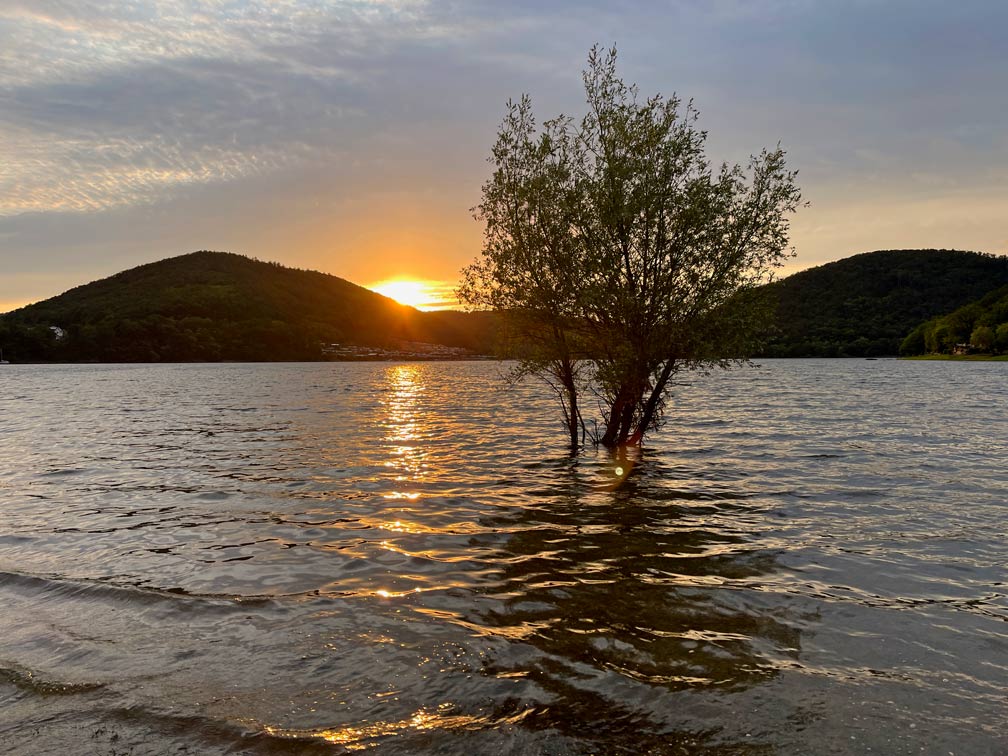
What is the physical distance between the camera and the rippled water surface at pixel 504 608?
6.74 meters

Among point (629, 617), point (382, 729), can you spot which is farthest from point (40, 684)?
point (629, 617)

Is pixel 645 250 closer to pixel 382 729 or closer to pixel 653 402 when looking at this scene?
pixel 653 402

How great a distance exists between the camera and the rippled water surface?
6.74 metres

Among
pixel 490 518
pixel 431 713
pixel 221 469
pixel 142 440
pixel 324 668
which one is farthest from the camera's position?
pixel 142 440

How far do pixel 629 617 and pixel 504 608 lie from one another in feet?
7.18

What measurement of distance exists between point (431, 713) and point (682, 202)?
2332cm

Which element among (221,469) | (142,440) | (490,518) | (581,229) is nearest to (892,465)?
(581,229)

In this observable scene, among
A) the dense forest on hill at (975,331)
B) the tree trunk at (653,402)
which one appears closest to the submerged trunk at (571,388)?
the tree trunk at (653,402)

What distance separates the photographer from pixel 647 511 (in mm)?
17922

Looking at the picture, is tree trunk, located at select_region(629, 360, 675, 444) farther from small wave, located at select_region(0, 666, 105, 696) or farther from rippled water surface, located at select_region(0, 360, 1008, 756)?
small wave, located at select_region(0, 666, 105, 696)

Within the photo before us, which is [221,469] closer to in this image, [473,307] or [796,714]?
[473,307]

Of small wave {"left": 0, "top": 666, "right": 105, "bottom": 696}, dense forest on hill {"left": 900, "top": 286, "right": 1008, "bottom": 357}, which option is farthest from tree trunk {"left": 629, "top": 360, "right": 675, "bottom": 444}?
dense forest on hill {"left": 900, "top": 286, "right": 1008, "bottom": 357}

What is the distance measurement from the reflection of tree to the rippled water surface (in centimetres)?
6

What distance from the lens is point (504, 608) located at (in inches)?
410
